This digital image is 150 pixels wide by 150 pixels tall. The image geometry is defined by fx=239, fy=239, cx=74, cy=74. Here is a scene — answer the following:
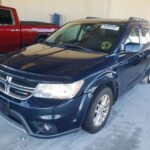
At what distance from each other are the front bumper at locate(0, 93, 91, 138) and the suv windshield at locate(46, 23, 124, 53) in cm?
109

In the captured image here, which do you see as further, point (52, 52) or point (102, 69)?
point (52, 52)

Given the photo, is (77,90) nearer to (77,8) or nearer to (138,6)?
(77,8)

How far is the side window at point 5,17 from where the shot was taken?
6367 millimetres

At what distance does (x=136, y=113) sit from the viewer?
4.02m

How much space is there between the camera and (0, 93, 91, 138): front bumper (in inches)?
103

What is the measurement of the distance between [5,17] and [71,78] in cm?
449

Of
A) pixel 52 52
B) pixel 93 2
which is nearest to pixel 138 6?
pixel 93 2

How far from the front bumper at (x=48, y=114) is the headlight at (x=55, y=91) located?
0.06 meters

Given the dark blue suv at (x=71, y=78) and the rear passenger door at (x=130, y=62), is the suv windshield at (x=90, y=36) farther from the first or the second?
the rear passenger door at (x=130, y=62)

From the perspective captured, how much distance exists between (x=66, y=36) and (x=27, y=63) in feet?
4.17

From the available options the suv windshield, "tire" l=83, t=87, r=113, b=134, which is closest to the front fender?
"tire" l=83, t=87, r=113, b=134

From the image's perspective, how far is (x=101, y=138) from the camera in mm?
3176

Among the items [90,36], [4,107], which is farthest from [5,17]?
[4,107]

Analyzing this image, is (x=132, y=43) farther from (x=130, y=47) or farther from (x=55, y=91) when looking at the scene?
(x=55, y=91)
